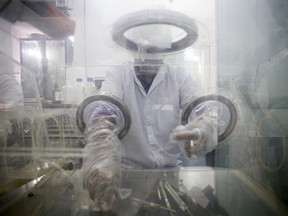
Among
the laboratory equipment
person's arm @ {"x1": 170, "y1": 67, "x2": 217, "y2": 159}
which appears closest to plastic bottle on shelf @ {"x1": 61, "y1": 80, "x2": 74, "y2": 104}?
the laboratory equipment

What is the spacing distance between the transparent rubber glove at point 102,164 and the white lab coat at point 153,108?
0.13 m

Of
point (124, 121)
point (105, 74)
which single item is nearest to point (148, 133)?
point (124, 121)

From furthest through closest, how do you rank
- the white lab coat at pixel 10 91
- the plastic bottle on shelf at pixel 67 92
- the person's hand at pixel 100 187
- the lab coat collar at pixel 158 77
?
the lab coat collar at pixel 158 77 → the plastic bottle on shelf at pixel 67 92 → the white lab coat at pixel 10 91 → the person's hand at pixel 100 187

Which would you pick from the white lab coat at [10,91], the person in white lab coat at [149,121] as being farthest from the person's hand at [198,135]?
the white lab coat at [10,91]

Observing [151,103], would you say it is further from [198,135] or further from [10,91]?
[10,91]

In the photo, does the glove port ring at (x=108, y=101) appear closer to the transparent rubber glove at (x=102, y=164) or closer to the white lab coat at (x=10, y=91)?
the transparent rubber glove at (x=102, y=164)

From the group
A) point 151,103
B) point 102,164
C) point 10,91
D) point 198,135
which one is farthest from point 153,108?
point 10,91

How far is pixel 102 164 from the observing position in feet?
2.48

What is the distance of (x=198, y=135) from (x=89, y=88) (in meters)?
0.46

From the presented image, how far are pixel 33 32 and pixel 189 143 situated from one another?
69 centimetres

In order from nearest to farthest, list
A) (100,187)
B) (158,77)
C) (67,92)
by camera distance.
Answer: (100,187)
(67,92)
(158,77)

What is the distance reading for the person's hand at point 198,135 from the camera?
0.87 metres

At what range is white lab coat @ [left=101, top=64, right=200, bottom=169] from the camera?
1024 millimetres

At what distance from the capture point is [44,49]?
94 centimetres
